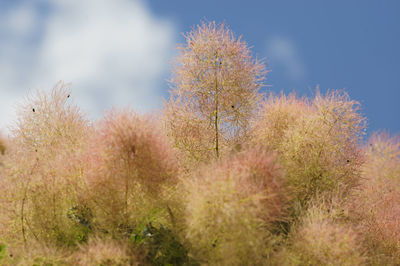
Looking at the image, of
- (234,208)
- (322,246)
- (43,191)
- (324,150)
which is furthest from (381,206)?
(43,191)

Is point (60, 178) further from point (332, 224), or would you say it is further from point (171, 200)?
point (332, 224)

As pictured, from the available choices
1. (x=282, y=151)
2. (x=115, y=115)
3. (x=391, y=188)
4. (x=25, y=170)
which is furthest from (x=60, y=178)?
(x=391, y=188)

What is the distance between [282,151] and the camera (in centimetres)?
188

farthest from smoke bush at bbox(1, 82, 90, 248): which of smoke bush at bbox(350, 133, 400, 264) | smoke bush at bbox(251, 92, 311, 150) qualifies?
smoke bush at bbox(350, 133, 400, 264)

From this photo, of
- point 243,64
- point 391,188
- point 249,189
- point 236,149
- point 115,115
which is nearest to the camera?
point 249,189

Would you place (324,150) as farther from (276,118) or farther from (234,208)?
(234,208)

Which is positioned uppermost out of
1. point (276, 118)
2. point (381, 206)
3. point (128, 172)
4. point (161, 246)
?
point (276, 118)

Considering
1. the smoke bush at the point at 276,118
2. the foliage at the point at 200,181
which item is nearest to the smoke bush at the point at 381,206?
the foliage at the point at 200,181

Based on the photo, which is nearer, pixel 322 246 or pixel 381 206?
pixel 322 246

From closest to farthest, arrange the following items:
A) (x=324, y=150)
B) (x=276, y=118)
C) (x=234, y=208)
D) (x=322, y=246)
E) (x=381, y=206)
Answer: (x=234, y=208) < (x=322, y=246) < (x=324, y=150) < (x=276, y=118) < (x=381, y=206)

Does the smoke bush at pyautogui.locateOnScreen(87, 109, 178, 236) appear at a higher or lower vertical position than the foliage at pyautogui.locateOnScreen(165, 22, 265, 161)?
lower

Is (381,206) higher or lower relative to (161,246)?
higher

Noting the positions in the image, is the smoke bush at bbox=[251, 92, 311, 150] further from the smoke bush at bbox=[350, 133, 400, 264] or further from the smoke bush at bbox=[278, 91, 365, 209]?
the smoke bush at bbox=[350, 133, 400, 264]

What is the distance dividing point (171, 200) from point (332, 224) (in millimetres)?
572
